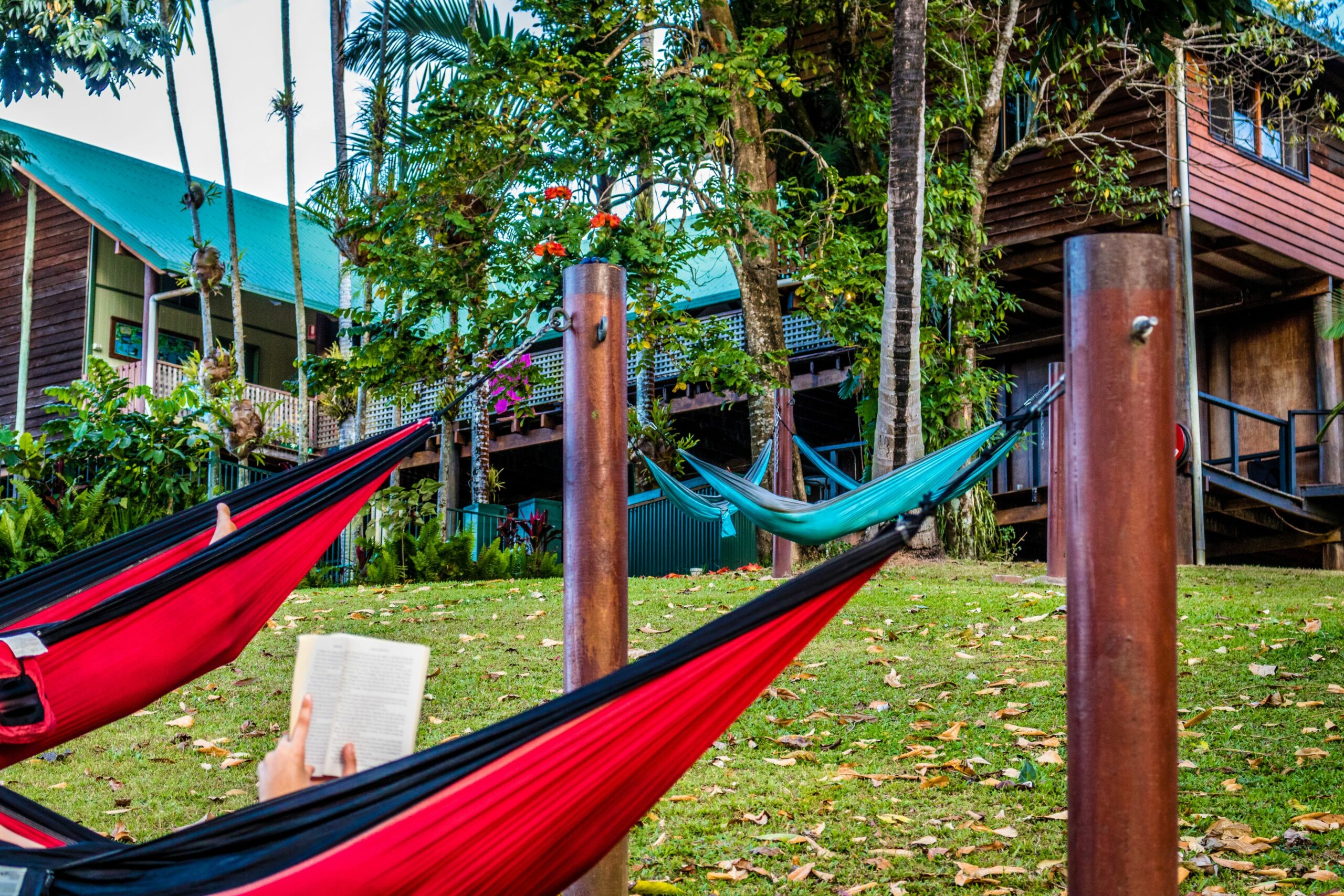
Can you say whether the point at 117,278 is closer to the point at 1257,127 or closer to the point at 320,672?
the point at 1257,127

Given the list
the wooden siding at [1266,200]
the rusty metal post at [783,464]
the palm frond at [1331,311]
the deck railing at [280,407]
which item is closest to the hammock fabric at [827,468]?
the rusty metal post at [783,464]

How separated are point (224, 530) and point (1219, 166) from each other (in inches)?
396

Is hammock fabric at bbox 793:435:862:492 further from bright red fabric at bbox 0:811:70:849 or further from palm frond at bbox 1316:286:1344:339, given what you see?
palm frond at bbox 1316:286:1344:339

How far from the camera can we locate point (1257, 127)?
1228cm

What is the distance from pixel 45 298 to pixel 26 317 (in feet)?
1.60

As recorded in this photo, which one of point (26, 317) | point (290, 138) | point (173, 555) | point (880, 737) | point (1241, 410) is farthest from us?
point (26, 317)

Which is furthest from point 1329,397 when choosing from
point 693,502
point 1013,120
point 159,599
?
point 159,599

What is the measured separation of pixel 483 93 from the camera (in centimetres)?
910

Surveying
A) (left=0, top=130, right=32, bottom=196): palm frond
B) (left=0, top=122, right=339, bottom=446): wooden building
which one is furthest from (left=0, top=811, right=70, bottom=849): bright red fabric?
(left=0, top=130, right=32, bottom=196): palm frond

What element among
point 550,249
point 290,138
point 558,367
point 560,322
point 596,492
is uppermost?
point 290,138

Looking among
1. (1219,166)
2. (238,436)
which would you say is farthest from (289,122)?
(1219,166)

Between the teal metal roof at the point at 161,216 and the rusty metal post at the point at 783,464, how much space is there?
29.2ft

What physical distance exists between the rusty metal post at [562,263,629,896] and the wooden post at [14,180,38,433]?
15.4 metres

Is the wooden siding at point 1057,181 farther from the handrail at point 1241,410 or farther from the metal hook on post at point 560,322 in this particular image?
the metal hook on post at point 560,322
